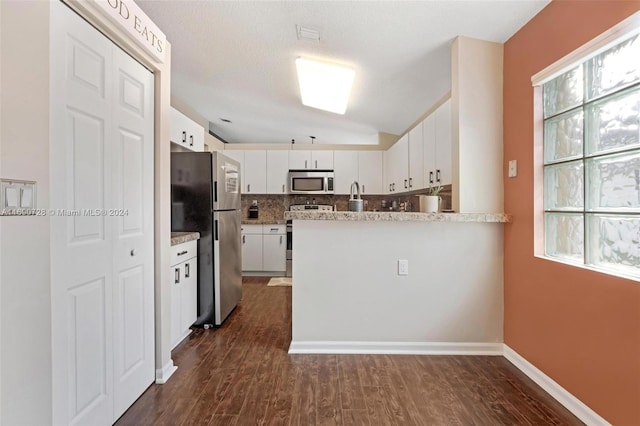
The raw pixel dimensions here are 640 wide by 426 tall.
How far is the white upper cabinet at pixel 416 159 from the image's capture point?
129 inches

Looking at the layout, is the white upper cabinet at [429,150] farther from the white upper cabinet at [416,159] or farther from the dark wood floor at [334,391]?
the dark wood floor at [334,391]

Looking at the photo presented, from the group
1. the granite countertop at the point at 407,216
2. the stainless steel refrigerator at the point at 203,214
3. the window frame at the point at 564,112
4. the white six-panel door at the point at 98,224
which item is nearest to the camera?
the white six-panel door at the point at 98,224

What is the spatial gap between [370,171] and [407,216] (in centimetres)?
311

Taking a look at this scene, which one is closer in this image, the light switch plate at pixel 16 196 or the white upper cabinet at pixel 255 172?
the light switch plate at pixel 16 196

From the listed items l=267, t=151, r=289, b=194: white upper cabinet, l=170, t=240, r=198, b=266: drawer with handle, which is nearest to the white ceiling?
l=267, t=151, r=289, b=194: white upper cabinet

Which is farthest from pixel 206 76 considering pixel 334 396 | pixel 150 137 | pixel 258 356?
pixel 334 396

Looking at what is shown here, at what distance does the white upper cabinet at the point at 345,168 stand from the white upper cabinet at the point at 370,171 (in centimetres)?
9

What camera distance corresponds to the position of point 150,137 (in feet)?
5.99

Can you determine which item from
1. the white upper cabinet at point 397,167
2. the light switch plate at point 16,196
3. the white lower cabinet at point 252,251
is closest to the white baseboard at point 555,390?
the white upper cabinet at point 397,167

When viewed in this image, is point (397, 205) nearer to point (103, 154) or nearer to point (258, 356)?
point (258, 356)

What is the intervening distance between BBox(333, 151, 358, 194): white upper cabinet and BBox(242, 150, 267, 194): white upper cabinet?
1.22 m

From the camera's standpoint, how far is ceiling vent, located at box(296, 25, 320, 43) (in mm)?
2270

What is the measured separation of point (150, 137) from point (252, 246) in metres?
3.27

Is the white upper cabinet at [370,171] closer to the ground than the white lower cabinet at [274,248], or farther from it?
farther from it
